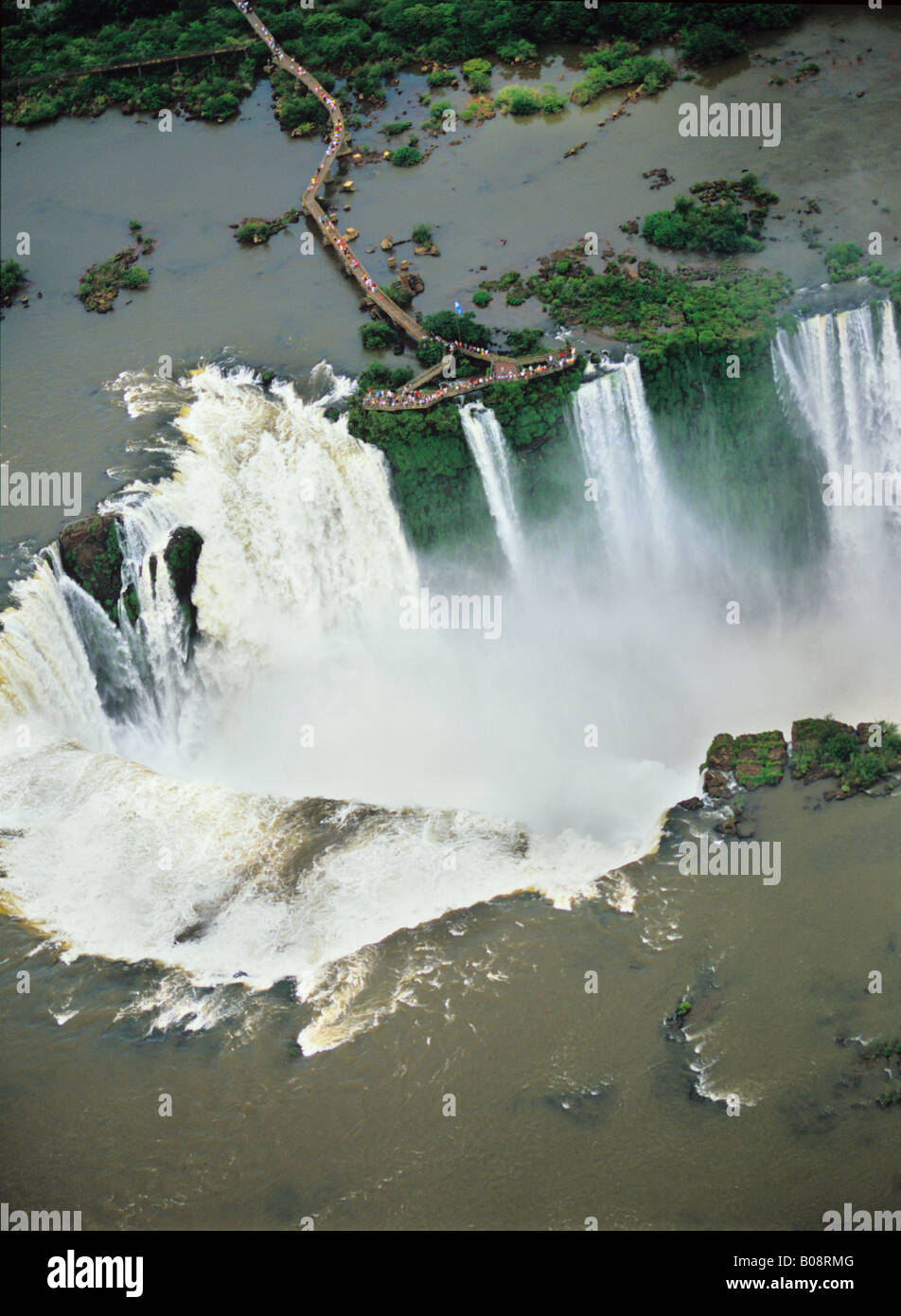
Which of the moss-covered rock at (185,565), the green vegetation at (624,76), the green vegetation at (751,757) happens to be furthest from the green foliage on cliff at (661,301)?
the moss-covered rock at (185,565)

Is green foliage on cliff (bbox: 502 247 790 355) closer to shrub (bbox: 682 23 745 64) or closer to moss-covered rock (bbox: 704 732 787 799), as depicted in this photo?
moss-covered rock (bbox: 704 732 787 799)

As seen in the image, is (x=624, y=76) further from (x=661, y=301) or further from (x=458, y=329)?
(x=458, y=329)

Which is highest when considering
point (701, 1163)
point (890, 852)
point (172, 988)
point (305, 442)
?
point (305, 442)

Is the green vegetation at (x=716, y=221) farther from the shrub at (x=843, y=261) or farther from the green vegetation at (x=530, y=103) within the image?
the green vegetation at (x=530, y=103)

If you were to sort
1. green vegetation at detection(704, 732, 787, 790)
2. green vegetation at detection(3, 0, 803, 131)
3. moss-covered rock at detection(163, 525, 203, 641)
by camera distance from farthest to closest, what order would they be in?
green vegetation at detection(3, 0, 803, 131), moss-covered rock at detection(163, 525, 203, 641), green vegetation at detection(704, 732, 787, 790)

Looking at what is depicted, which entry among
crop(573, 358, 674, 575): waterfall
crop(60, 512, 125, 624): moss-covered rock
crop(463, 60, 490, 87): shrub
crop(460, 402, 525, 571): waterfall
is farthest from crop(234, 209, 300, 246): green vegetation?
crop(60, 512, 125, 624): moss-covered rock

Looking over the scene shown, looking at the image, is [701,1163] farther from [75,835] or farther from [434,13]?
[434,13]
